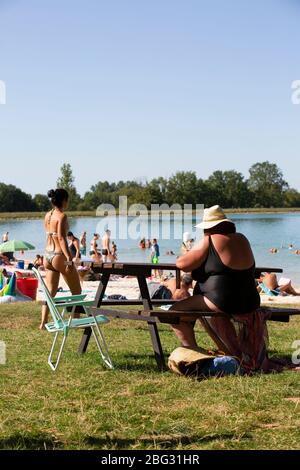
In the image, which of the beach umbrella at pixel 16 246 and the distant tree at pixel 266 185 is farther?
the distant tree at pixel 266 185

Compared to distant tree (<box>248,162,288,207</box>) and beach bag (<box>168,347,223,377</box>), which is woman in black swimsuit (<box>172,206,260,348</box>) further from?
distant tree (<box>248,162,288,207</box>)

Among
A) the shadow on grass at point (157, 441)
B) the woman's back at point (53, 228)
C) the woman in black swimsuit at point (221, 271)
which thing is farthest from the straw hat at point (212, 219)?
the woman's back at point (53, 228)

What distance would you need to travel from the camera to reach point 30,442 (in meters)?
3.22

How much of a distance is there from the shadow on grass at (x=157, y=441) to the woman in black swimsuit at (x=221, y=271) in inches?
66.4

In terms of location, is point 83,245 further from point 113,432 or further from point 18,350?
point 113,432

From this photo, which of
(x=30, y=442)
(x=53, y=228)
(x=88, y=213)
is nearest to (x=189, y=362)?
(x=30, y=442)

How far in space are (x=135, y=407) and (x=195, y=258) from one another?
4.55 feet

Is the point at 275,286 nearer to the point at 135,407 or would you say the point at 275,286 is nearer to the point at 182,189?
the point at 135,407

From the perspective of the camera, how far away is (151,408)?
3.86 meters

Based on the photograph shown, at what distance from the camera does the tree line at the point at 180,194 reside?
105 m

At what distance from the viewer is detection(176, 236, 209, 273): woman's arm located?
193 inches

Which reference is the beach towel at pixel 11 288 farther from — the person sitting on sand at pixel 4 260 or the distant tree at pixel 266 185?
the distant tree at pixel 266 185

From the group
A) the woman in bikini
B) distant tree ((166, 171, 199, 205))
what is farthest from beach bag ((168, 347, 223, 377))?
distant tree ((166, 171, 199, 205))

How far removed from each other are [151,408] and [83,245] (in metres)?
24.6
